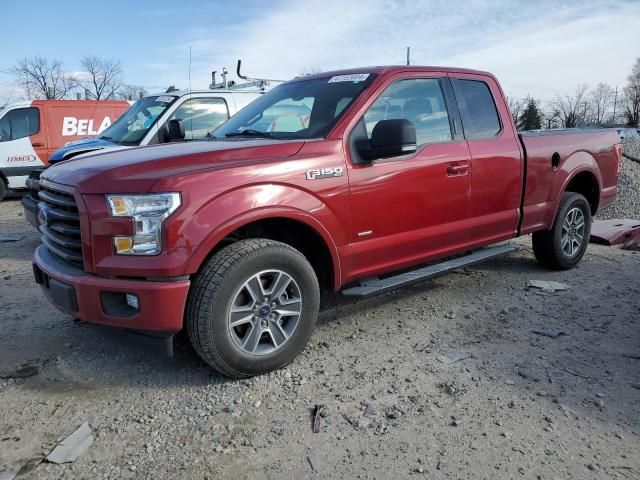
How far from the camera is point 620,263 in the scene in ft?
18.5

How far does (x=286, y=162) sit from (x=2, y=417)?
2147 mm

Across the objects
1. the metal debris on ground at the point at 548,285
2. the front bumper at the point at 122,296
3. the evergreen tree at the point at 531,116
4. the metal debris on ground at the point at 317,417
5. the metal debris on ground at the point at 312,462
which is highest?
the evergreen tree at the point at 531,116

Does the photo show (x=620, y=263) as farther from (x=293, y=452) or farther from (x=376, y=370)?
(x=293, y=452)

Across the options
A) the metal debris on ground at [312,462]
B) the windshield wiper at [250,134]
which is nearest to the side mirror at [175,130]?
the windshield wiper at [250,134]

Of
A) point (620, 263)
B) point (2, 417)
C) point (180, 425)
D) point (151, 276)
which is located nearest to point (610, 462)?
point (180, 425)

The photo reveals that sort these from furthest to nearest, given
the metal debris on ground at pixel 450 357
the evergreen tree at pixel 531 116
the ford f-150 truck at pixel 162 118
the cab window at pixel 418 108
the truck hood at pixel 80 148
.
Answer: the evergreen tree at pixel 531 116, the ford f-150 truck at pixel 162 118, the truck hood at pixel 80 148, the cab window at pixel 418 108, the metal debris on ground at pixel 450 357

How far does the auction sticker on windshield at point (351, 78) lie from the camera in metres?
3.87

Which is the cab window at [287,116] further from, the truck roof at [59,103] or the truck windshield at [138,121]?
the truck roof at [59,103]

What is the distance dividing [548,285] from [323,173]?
280cm

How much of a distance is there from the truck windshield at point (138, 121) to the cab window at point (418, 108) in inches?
174

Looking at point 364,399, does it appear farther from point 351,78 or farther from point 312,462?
point 351,78

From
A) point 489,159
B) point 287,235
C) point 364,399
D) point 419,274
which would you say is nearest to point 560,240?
point 489,159

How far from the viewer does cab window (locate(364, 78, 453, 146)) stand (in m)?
3.77

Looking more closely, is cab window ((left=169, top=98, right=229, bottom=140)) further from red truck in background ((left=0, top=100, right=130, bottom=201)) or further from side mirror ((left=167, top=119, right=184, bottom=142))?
red truck in background ((left=0, top=100, right=130, bottom=201))
